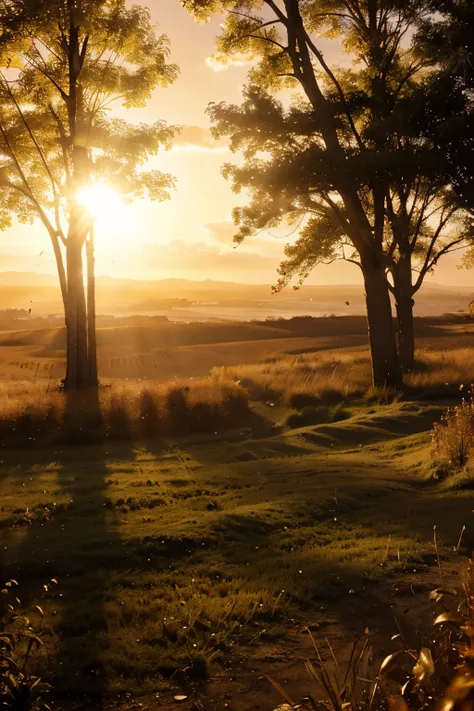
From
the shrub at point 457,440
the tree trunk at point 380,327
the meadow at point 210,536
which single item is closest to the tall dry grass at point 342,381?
the tree trunk at point 380,327

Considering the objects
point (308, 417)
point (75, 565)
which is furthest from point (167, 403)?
point (75, 565)

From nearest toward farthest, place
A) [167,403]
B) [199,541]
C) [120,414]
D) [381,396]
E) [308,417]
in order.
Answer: [199,541] < [120,414] < [167,403] < [308,417] < [381,396]

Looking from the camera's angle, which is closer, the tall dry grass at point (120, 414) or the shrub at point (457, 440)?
the shrub at point (457, 440)

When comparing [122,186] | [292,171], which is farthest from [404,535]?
[122,186]

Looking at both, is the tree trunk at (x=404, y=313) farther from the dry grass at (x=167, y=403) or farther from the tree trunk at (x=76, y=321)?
the tree trunk at (x=76, y=321)

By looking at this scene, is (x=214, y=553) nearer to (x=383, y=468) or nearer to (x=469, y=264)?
(x=383, y=468)

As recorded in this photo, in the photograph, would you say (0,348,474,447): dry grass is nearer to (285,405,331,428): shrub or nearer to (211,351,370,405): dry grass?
(211,351,370,405): dry grass

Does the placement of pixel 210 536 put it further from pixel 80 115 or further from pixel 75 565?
pixel 80 115

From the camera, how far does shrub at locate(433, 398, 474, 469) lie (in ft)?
30.1

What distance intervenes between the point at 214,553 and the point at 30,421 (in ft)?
24.8

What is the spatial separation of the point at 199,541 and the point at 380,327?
12075 mm

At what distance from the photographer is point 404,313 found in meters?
21.9

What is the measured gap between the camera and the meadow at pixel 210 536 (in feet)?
14.4

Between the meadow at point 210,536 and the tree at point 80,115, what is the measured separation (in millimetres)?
4646
